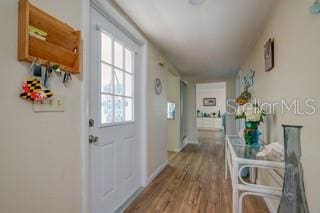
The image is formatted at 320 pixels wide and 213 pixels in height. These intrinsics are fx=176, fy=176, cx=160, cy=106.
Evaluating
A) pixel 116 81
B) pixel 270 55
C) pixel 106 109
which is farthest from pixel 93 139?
pixel 270 55

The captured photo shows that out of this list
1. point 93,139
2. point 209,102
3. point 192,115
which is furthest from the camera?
point 209,102

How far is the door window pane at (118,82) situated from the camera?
1967 millimetres

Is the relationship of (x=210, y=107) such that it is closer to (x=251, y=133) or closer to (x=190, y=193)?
(x=190, y=193)

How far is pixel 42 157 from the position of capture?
1045 mm

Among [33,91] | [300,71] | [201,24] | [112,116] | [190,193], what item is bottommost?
[190,193]

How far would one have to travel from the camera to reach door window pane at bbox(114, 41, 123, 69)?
6.46 ft

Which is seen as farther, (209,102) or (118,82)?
(209,102)

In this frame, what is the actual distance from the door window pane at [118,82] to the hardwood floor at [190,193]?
52.9 inches

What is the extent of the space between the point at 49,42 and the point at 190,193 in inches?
91.7

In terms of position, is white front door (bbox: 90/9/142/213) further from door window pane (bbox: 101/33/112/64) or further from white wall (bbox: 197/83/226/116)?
white wall (bbox: 197/83/226/116)

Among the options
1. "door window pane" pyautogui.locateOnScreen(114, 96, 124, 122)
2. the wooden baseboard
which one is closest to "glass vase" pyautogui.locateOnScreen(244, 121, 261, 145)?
"door window pane" pyautogui.locateOnScreen(114, 96, 124, 122)

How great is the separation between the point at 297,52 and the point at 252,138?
100cm

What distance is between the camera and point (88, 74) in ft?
4.69

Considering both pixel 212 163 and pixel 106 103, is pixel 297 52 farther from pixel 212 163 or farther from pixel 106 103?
pixel 212 163
